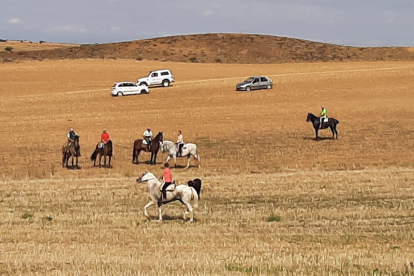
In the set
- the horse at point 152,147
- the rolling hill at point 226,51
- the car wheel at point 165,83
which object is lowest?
the horse at point 152,147

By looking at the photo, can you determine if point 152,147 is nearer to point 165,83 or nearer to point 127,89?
point 127,89

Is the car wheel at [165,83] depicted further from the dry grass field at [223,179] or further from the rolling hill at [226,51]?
the rolling hill at [226,51]

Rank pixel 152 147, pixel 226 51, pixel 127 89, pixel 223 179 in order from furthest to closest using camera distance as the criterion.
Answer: pixel 226 51, pixel 127 89, pixel 152 147, pixel 223 179

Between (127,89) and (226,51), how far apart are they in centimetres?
3298

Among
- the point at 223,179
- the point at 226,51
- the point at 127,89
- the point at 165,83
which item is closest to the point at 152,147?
the point at 223,179

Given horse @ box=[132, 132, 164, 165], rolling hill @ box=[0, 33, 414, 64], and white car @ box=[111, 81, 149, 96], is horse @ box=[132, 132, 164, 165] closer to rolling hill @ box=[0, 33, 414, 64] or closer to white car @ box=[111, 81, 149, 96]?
white car @ box=[111, 81, 149, 96]

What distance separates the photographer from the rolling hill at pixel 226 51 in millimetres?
84062

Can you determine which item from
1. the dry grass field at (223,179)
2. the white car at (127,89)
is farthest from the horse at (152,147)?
the white car at (127,89)

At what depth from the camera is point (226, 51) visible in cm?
8800

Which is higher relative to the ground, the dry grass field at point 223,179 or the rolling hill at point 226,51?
the rolling hill at point 226,51

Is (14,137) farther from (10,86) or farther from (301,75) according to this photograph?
(301,75)

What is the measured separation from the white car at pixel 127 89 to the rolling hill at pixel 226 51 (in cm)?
2659

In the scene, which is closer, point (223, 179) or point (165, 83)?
point (223, 179)

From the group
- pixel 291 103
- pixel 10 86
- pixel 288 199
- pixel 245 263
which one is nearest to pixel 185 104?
pixel 291 103
